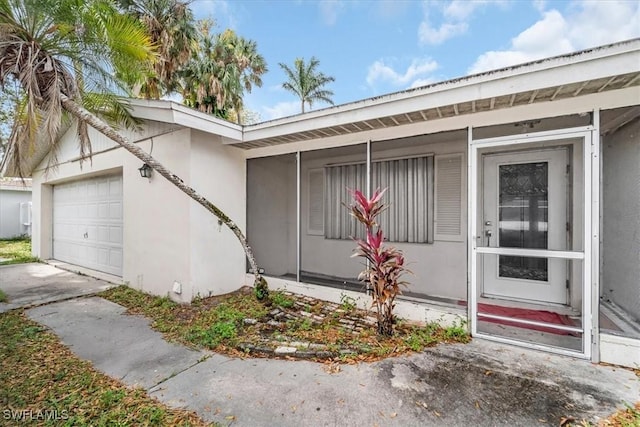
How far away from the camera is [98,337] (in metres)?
3.81

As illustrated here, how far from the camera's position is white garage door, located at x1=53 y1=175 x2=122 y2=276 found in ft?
22.2

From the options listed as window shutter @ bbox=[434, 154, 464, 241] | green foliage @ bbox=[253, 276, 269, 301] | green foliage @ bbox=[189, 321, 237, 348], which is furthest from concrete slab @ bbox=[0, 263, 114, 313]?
window shutter @ bbox=[434, 154, 464, 241]

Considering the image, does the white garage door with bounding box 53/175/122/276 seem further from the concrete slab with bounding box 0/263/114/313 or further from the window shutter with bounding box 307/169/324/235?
the window shutter with bounding box 307/169/324/235

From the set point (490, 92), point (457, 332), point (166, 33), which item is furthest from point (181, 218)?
point (166, 33)

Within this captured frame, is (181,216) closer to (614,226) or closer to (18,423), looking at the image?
(18,423)

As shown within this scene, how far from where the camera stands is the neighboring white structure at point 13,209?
14000 millimetres

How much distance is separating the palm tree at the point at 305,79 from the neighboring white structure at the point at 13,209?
50.9 ft

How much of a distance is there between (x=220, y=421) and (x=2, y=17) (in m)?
5.21

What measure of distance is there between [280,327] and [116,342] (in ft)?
6.89

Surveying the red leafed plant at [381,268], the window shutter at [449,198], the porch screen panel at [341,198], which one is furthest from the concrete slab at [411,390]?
the porch screen panel at [341,198]

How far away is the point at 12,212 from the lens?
47.0 feet

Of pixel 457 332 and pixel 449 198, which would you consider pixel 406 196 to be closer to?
pixel 449 198

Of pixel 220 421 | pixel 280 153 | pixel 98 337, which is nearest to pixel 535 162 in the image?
pixel 280 153

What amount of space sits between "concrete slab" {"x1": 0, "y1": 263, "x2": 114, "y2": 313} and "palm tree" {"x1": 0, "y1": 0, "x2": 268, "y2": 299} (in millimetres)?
2776
